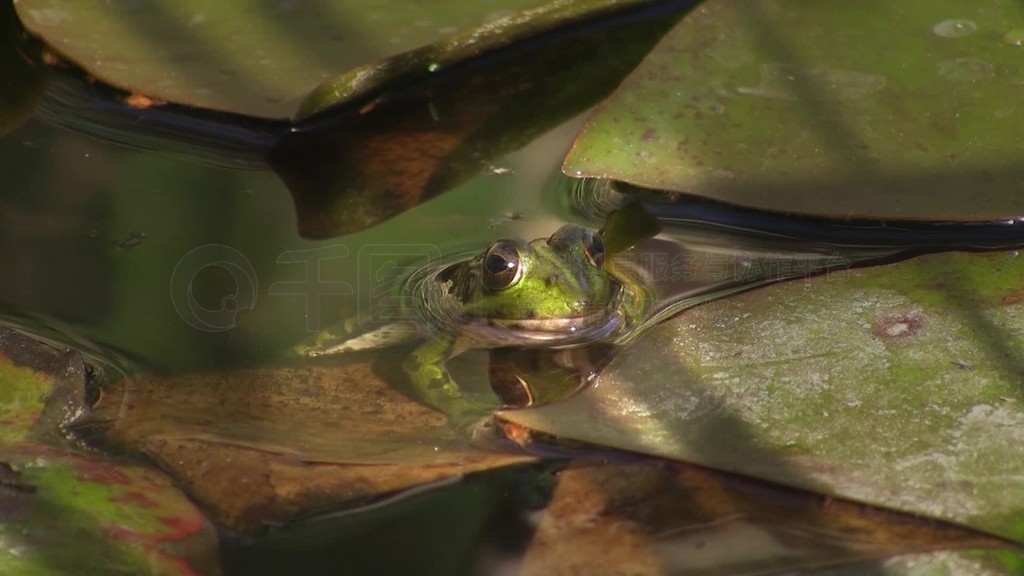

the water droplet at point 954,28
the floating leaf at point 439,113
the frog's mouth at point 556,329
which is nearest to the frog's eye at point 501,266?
the frog's mouth at point 556,329

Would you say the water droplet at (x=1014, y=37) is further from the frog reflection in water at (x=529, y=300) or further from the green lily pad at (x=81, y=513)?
the green lily pad at (x=81, y=513)

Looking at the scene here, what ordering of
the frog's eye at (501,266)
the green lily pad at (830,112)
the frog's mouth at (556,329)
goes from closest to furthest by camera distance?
the green lily pad at (830,112) → the frog's eye at (501,266) → the frog's mouth at (556,329)

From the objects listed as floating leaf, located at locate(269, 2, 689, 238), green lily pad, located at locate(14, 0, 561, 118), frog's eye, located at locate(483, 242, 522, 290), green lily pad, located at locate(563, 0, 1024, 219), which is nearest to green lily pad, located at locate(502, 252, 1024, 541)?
green lily pad, located at locate(563, 0, 1024, 219)

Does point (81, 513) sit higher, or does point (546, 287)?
point (81, 513)

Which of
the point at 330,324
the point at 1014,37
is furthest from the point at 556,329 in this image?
the point at 1014,37

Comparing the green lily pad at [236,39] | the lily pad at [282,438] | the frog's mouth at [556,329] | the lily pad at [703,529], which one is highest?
the green lily pad at [236,39]

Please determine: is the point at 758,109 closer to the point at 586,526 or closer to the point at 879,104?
the point at 879,104

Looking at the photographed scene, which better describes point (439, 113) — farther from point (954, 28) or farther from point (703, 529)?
point (703, 529)

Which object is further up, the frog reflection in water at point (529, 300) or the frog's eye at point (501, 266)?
the frog's eye at point (501, 266)
